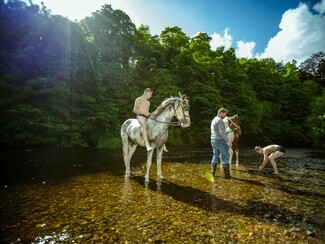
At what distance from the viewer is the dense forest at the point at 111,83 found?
64.6 feet

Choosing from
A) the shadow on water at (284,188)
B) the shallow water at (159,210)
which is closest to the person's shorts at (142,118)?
the shallow water at (159,210)

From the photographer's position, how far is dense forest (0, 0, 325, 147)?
64.6 feet

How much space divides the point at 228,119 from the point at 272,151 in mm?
2809

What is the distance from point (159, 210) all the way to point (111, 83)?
1007 inches

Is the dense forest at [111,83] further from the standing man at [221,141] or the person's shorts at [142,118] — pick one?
the standing man at [221,141]

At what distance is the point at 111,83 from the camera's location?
28578mm

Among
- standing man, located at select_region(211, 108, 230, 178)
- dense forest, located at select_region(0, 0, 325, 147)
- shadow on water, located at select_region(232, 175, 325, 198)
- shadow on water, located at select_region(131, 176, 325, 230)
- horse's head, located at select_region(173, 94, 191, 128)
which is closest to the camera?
shadow on water, located at select_region(131, 176, 325, 230)

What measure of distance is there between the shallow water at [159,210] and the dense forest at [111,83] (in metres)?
13.8

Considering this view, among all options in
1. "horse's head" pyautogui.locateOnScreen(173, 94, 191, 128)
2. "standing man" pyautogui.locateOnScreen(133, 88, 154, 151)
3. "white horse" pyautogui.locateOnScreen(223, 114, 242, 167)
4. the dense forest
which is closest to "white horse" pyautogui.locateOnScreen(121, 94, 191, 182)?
"horse's head" pyautogui.locateOnScreen(173, 94, 191, 128)

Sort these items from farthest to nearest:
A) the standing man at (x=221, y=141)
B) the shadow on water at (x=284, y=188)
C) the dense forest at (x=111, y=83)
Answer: the dense forest at (x=111, y=83) < the standing man at (x=221, y=141) < the shadow on water at (x=284, y=188)

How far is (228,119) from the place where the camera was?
12055 mm

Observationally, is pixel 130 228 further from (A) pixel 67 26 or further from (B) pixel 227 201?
(A) pixel 67 26

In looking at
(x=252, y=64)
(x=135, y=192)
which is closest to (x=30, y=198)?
(x=135, y=192)

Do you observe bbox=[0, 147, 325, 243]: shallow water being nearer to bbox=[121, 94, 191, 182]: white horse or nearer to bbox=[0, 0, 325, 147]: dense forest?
bbox=[121, 94, 191, 182]: white horse
